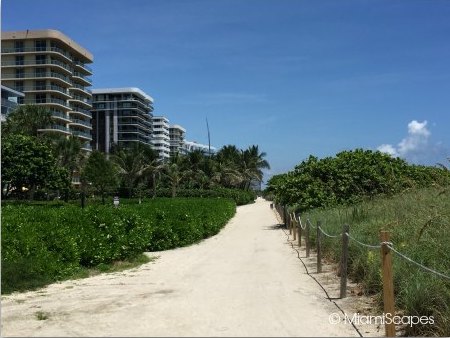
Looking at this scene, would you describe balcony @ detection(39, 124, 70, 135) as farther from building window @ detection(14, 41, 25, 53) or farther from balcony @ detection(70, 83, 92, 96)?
building window @ detection(14, 41, 25, 53)

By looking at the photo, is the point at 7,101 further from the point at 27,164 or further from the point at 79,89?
the point at 27,164

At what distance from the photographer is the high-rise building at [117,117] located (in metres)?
147

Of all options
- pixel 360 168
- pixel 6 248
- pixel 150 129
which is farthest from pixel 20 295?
pixel 150 129

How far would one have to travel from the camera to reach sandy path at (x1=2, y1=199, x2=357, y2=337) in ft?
21.7

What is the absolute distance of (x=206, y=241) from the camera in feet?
76.6

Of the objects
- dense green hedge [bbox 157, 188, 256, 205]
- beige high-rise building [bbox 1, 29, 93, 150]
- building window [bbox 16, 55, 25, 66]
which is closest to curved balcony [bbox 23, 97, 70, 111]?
beige high-rise building [bbox 1, 29, 93, 150]

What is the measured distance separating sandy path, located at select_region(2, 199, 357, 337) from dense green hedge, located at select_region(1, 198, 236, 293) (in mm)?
559

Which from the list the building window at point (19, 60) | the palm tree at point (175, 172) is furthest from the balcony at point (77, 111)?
the palm tree at point (175, 172)

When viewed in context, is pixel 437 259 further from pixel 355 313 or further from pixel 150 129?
pixel 150 129

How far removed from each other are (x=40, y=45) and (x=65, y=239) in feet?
314

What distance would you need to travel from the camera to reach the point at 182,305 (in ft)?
26.8

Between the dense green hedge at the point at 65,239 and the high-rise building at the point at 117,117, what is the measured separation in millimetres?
129080

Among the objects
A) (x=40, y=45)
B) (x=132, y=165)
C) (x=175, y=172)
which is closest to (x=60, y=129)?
(x=40, y=45)

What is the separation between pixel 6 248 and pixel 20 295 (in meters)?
1.21
